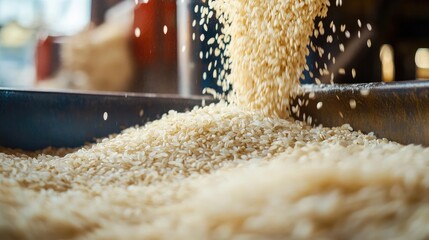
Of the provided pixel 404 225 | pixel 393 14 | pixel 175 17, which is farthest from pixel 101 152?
pixel 393 14

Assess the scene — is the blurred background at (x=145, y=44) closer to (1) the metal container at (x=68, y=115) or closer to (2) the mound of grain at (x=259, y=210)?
(1) the metal container at (x=68, y=115)

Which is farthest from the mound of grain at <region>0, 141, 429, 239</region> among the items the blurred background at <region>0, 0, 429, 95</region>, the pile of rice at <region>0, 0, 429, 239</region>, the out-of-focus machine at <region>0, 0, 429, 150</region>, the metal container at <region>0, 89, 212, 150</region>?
the blurred background at <region>0, 0, 429, 95</region>

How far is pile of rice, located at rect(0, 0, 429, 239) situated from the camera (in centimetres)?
77

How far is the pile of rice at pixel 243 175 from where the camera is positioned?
0.77 meters

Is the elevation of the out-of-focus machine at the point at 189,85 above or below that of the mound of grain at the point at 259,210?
above

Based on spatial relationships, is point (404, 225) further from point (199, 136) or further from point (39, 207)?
point (199, 136)

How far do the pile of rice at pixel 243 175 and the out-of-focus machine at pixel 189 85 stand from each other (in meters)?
0.10

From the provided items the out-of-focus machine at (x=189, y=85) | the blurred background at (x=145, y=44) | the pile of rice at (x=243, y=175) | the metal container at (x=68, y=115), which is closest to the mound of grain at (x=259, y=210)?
the pile of rice at (x=243, y=175)

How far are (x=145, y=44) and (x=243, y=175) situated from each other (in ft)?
9.60

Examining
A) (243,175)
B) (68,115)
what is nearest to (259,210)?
(243,175)

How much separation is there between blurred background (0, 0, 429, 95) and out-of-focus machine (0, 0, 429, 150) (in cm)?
1

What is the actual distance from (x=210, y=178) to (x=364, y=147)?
1.70 feet

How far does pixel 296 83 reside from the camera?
188cm

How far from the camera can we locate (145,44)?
3848 millimetres
